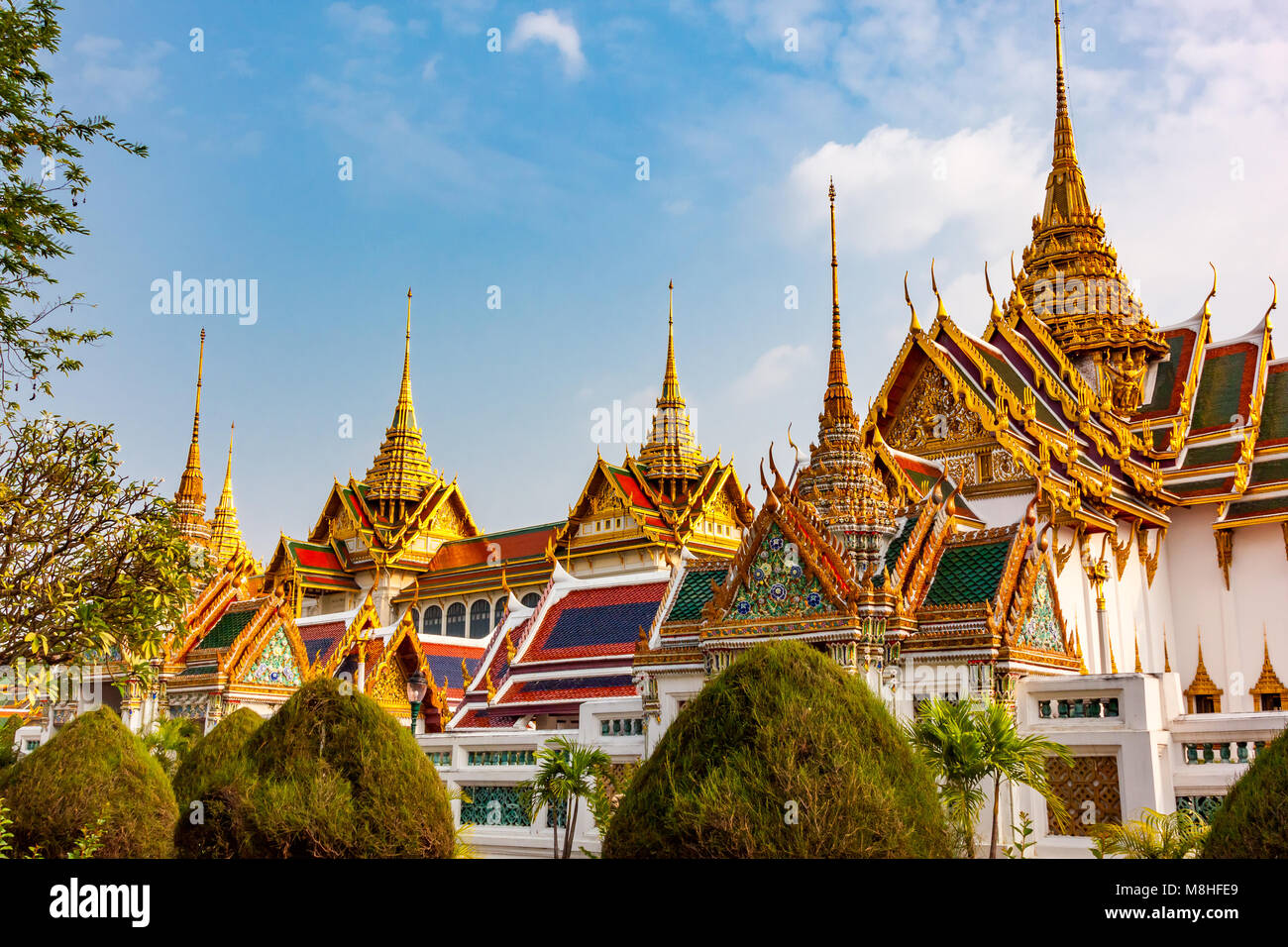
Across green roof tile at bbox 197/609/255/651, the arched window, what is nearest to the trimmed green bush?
green roof tile at bbox 197/609/255/651

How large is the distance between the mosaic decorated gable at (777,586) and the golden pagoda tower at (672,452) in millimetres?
33743

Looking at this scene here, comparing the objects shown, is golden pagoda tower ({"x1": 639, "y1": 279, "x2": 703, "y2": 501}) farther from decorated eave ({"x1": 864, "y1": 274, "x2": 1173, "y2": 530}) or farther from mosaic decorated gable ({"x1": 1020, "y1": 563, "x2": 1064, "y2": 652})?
mosaic decorated gable ({"x1": 1020, "y1": 563, "x2": 1064, "y2": 652})

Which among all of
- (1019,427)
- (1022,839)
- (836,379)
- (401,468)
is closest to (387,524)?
(401,468)

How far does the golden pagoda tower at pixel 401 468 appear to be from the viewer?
51750 millimetres

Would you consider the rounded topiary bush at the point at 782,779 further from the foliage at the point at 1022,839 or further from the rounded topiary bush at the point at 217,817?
the foliage at the point at 1022,839

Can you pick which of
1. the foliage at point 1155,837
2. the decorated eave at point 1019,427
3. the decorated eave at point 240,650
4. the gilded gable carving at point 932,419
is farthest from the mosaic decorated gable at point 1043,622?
the decorated eave at point 240,650

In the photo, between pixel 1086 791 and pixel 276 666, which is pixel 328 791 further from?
pixel 276 666

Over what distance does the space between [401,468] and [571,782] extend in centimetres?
4401

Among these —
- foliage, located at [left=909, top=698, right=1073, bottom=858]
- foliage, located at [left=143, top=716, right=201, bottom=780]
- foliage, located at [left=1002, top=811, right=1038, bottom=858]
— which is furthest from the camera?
foliage, located at [left=143, top=716, right=201, bottom=780]

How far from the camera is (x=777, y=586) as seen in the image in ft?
33.8

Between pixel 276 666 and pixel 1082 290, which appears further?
pixel 1082 290

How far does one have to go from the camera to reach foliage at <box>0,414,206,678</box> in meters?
8.20

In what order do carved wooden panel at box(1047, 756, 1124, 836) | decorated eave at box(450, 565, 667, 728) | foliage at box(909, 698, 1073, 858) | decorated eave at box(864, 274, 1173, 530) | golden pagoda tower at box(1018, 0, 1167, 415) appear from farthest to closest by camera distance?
golden pagoda tower at box(1018, 0, 1167, 415) → decorated eave at box(864, 274, 1173, 530) → decorated eave at box(450, 565, 667, 728) → carved wooden panel at box(1047, 756, 1124, 836) → foliage at box(909, 698, 1073, 858)

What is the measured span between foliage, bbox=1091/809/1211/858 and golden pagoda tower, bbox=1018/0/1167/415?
17.6 meters
